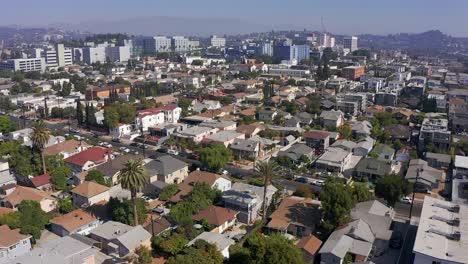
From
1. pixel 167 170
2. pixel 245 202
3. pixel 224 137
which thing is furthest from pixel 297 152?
pixel 245 202

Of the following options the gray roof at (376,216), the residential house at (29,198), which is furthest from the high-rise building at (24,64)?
the gray roof at (376,216)

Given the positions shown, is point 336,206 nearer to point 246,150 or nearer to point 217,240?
point 217,240

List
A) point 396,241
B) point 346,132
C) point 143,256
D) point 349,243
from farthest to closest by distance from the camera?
point 346,132, point 396,241, point 349,243, point 143,256

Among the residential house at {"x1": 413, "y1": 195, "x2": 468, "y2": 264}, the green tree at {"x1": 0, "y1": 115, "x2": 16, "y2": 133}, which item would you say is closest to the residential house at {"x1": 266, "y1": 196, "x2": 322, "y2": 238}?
the residential house at {"x1": 413, "y1": 195, "x2": 468, "y2": 264}

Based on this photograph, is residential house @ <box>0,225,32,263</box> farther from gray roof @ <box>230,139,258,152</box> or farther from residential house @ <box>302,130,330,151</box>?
residential house @ <box>302,130,330,151</box>

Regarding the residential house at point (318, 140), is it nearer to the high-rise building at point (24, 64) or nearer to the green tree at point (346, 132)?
the green tree at point (346, 132)

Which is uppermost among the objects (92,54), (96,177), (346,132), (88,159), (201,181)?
(92,54)
